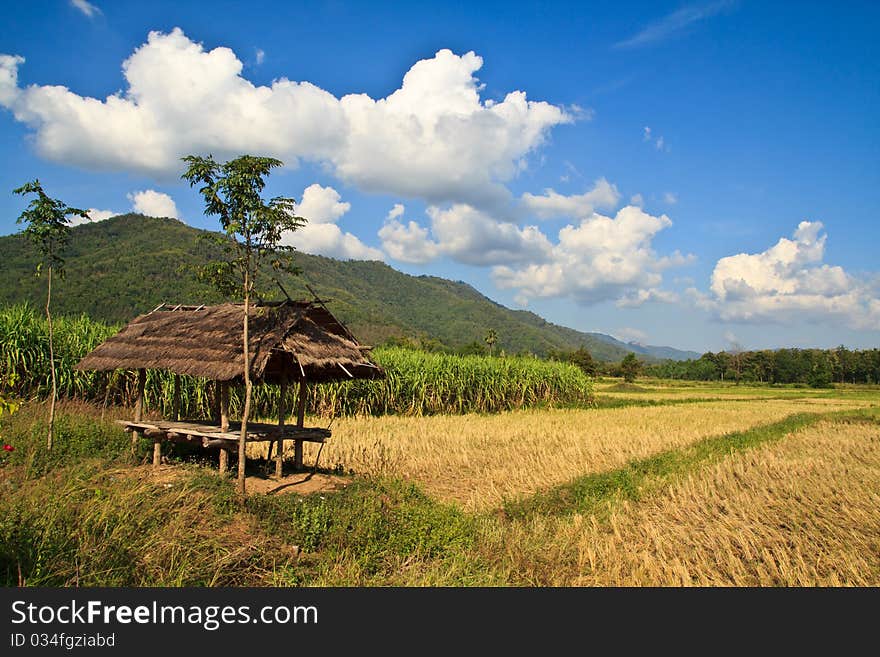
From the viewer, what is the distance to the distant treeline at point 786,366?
7725cm

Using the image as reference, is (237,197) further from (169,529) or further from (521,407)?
(521,407)

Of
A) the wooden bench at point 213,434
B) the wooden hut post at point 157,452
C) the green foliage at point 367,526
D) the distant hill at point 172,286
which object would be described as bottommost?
the green foliage at point 367,526

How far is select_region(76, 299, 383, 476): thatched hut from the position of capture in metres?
8.82

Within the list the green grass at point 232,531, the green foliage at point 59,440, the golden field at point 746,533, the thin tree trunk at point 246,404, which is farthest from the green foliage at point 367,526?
the green foliage at point 59,440

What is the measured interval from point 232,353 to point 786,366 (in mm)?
93294

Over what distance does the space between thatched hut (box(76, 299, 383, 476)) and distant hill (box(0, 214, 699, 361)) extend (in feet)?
2.32

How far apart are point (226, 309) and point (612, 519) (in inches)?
305

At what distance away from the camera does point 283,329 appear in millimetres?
9094

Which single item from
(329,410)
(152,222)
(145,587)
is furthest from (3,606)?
(152,222)

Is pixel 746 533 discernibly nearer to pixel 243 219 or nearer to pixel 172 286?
pixel 243 219

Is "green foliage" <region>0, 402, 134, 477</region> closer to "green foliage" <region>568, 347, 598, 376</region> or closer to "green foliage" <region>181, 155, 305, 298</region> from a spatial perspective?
"green foliage" <region>181, 155, 305, 298</region>

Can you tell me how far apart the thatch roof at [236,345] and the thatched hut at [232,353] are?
0.02 meters

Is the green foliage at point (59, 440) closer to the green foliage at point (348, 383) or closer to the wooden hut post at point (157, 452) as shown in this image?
the wooden hut post at point (157, 452)

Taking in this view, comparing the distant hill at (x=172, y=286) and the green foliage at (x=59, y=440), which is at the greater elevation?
the distant hill at (x=172, y=286)
